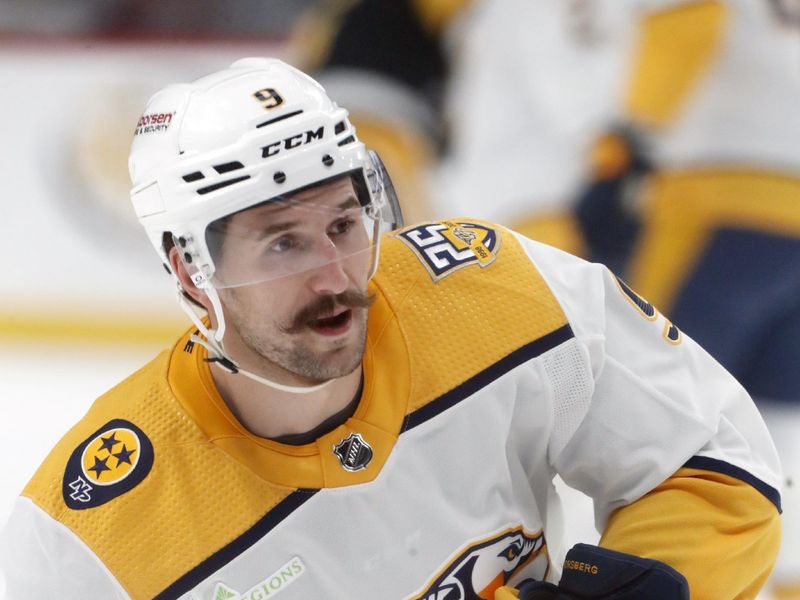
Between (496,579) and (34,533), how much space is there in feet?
1.82

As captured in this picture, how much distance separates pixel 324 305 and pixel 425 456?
0.23 metres

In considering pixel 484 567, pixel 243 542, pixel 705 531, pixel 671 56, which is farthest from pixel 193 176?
pixel 671 56

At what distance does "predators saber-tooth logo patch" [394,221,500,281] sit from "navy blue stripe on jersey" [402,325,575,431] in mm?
124

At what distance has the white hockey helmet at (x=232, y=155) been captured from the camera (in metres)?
1.33

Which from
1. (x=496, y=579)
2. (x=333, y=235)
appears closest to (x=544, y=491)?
(x=496, y=579)

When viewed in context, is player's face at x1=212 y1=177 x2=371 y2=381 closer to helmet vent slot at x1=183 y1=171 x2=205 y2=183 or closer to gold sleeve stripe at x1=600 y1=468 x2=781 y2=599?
helmet vent slot at x1=183 y1=171 x2=205 y2=183

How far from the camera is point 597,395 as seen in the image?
1496 mm

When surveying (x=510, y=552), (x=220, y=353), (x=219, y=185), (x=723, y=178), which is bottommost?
(x=723, y=178)

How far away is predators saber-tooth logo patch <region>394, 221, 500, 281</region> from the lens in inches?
59.6

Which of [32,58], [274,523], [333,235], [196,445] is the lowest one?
[274,523]

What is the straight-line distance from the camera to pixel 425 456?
1.44 meters

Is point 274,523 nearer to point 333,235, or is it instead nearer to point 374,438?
point 374,438

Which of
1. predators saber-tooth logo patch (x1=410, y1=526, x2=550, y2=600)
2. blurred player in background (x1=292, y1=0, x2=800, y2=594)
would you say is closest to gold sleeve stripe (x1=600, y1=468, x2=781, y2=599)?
predators saber-tooth logo patch (x1=410, y1=526, x2=550, y2=600)

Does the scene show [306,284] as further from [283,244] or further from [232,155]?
[232,155]
